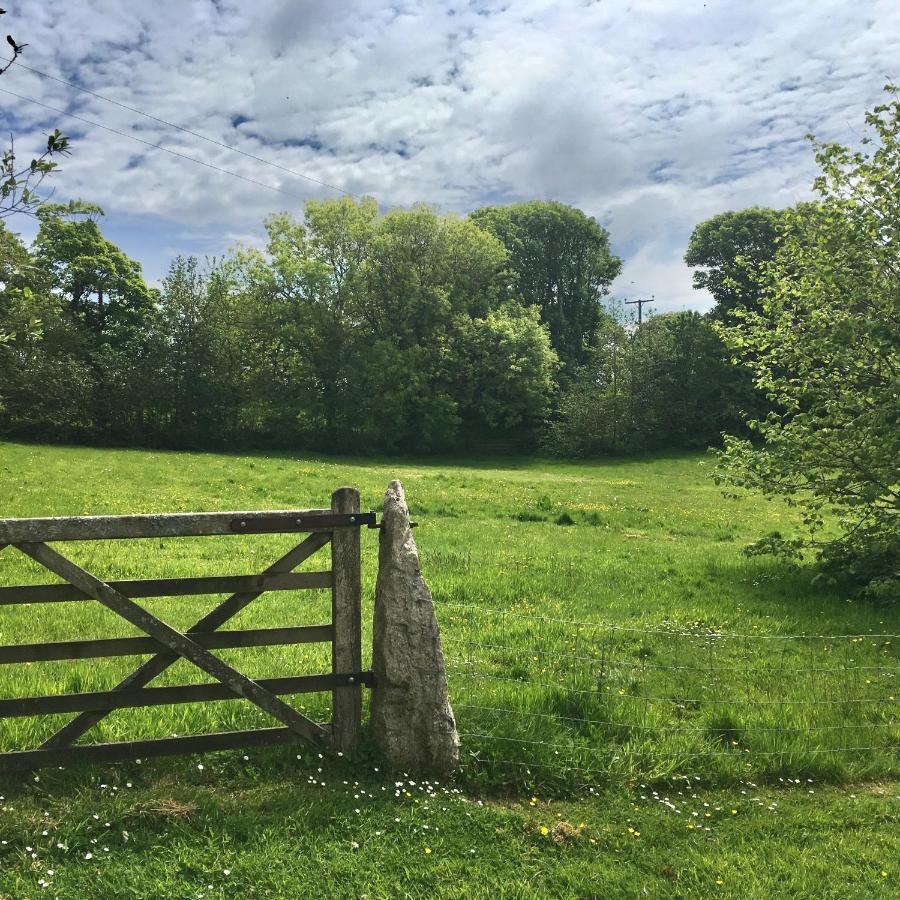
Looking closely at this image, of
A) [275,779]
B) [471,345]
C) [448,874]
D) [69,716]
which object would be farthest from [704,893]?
[471,345]

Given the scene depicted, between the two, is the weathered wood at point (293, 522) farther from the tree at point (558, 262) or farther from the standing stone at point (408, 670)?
the tree at point (558, 262)

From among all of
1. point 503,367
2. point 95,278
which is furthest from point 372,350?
point 95,278

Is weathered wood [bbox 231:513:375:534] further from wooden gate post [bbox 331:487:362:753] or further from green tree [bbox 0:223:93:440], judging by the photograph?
green tree [bbox 0:223:93:440]

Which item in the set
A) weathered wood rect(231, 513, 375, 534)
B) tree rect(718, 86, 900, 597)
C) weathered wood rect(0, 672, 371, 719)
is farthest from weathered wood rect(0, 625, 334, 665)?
tree rect(718, 86, 900, 597)

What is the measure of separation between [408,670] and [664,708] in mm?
3213

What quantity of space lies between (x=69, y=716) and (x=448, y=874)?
12.2 feet

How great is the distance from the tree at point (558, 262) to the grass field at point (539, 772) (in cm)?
5917

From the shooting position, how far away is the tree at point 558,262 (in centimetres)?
6856

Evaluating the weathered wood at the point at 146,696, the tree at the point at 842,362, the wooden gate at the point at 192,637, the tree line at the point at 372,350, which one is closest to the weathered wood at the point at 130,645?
the wooden gate at the point at 192,637

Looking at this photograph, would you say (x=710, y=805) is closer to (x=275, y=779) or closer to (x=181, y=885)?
(x=275, y=779)

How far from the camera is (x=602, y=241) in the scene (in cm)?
7344

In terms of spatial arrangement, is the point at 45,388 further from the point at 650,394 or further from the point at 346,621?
the point at 650,394

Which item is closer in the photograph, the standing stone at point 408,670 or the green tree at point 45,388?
the standing stone at point 408,670

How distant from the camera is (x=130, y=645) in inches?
197
